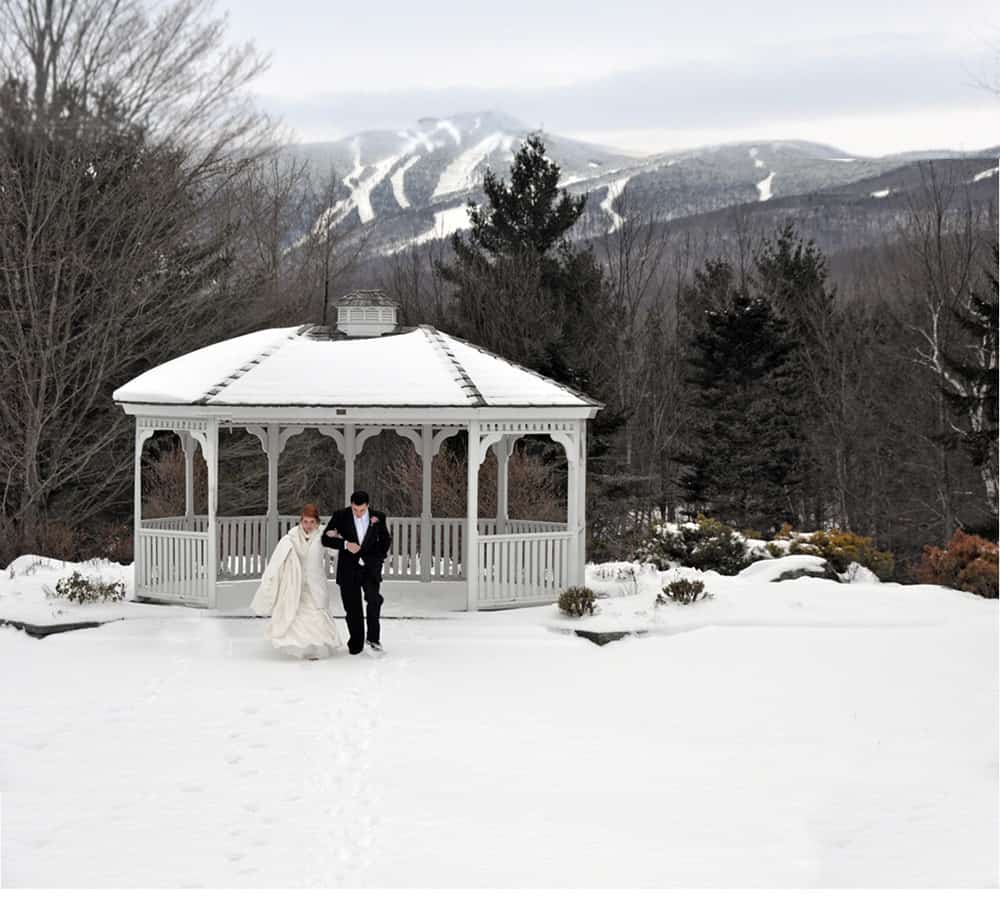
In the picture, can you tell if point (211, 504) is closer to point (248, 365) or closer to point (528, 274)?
point (248, 365)

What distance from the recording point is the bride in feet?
39.8

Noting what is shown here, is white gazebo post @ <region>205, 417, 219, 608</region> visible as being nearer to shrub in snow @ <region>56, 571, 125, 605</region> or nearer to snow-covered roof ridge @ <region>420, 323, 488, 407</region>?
shrub in snow @ <region>56, 571, 125, 605</region>

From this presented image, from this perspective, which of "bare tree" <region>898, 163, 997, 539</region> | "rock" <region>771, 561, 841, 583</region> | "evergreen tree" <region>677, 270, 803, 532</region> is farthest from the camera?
"evergreen tree" <region>677, 270, 803, 532</region>

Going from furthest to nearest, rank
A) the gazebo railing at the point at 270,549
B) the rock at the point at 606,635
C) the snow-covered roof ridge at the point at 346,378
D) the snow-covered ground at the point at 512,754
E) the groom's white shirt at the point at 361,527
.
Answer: the gazebo railing at the point at 270,549 → the snow-covered roof ridge at the point at 346,378 → the rock at the point at 606,635 → the groom's white shirt at the point at 361,527 → the snow-covered ground at the point at 512,754

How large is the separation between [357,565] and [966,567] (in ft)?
29.8

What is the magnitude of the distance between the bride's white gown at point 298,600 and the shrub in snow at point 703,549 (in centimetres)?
919

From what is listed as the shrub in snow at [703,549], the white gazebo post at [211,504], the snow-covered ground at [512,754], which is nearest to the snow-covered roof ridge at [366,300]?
the white gazebo post at [211,504]

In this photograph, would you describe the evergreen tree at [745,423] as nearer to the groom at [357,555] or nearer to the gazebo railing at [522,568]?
the gazebo railing at [522,568]

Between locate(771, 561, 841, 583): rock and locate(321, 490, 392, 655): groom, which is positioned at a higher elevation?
locate(321, 490, 392, 655): groom

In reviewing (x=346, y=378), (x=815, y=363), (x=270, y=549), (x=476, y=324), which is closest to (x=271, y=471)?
(x=270, y=549)

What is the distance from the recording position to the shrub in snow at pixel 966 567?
16.3 metres

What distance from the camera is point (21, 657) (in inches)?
485

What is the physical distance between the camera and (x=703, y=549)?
2006 centimetres

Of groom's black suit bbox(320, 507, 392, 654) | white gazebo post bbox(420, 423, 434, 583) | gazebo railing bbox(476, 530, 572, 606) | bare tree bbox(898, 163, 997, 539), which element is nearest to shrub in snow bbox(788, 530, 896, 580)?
gazebo railing bbox(476, 530, 572, 606)
